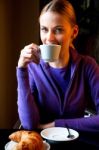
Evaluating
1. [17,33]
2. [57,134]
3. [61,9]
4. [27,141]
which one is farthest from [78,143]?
[17,33]

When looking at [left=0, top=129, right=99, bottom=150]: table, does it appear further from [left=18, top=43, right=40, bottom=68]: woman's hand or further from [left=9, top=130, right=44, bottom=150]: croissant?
[left=18, top=43, right=40, bottom=68]: woman's hand

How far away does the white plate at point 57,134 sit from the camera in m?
1.16

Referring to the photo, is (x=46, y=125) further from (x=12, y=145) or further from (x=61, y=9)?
→ (x=61, y=9)

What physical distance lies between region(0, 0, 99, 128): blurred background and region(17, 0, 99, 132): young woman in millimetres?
986

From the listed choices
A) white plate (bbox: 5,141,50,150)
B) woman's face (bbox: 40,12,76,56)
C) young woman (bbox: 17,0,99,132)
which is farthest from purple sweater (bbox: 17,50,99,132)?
white plate (bbox: 5,141,50,150)

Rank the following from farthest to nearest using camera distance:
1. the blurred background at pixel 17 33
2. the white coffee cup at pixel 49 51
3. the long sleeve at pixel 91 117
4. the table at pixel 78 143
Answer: the blurred background at pixel 17 33, the long sleeve at pixel 91 117, the white coffee cup at pixel 49 51, the table at pixel 78 143

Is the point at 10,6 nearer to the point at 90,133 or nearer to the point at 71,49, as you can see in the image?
the point at 71,49

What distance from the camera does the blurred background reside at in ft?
8.54

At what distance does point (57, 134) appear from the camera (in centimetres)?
121

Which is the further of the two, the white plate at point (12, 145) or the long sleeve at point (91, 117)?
the long sleeve at point (91, 117)

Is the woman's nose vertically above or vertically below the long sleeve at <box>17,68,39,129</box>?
above

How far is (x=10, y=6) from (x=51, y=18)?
137 cm

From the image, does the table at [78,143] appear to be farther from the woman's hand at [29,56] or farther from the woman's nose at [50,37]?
the woman's nose at [50,37]

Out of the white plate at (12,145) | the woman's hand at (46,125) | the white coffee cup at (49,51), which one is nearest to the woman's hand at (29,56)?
the white coffee cup at (49,51)
